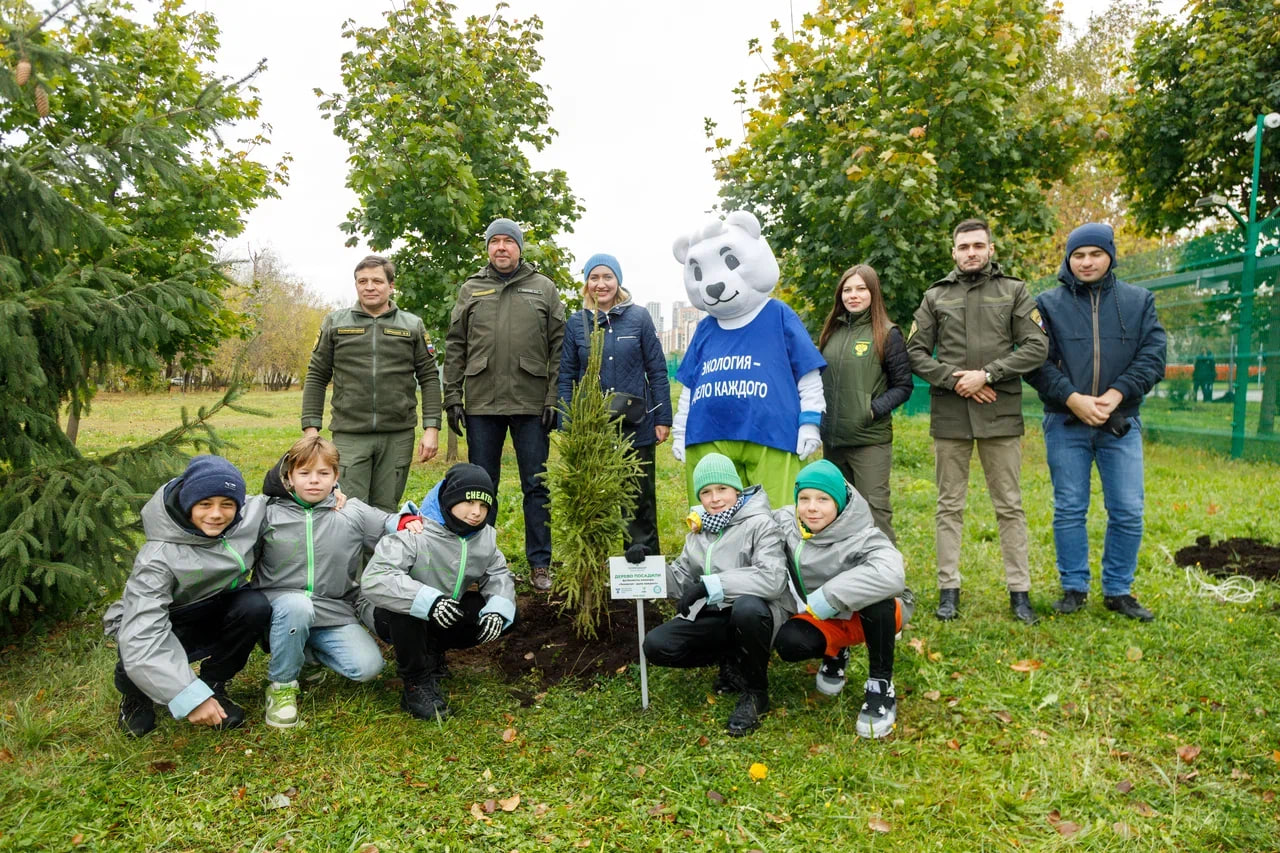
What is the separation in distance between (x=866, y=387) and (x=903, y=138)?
16.8 feet

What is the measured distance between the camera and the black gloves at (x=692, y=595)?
3824 mm

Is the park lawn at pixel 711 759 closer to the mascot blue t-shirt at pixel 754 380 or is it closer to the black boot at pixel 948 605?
the black boot at pixel 948 605

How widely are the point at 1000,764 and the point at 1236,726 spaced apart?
119cm

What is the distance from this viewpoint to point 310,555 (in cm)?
407

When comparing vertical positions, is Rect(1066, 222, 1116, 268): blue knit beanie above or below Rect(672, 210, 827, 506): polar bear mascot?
above

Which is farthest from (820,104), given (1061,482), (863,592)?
(863,592)

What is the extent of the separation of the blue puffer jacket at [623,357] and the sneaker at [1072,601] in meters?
2.74

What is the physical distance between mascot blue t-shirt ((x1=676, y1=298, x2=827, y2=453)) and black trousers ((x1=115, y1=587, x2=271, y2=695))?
2.44 meters

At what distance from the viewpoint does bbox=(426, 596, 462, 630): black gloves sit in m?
3.79

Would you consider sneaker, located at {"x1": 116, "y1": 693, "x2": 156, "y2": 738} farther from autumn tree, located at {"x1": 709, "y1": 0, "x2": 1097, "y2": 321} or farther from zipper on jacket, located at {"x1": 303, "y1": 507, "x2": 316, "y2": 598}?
autumn tree, located at {"x1": 709, "y1": 0, "x2": 1097, "y2": 321}

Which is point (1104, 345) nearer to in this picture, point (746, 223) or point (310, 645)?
point (746, 223)

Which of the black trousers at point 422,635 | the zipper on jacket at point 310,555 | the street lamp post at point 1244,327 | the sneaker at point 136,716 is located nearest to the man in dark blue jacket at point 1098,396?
the black trousers at point 422,635

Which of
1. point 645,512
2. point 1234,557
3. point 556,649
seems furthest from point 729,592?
point 1234,557

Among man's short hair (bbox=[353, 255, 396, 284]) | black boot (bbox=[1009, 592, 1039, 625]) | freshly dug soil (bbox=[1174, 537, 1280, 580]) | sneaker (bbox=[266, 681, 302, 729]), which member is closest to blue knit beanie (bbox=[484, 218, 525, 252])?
man's short hair (bbox=[353, 255, 396, 284])
